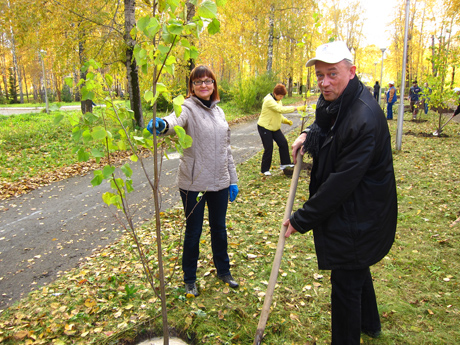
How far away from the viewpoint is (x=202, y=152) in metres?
3.08

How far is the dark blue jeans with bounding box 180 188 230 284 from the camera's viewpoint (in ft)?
10.3

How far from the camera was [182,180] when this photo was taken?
10.3 ft

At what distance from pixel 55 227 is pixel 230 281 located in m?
3.51

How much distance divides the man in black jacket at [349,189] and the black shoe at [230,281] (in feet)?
4.66

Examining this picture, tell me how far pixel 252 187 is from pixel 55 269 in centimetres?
419

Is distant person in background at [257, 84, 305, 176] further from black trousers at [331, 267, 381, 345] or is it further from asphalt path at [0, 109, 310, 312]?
black trousers at [331, 267, 381, 345]

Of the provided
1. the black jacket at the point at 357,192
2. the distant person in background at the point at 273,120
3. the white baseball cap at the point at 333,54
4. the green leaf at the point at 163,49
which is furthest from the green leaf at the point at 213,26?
the distant person in background at the point at 273,120

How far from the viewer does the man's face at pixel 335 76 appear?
2.14 metres

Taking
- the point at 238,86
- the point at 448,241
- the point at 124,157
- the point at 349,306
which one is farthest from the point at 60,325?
the point at 238,86

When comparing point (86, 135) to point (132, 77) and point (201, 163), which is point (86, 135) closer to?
point (201, 163)

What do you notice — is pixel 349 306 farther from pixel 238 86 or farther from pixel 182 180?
pixel 238 86

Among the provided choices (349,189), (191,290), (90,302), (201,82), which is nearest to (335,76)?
(349,189)

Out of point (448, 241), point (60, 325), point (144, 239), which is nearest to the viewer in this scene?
point (60, 325)

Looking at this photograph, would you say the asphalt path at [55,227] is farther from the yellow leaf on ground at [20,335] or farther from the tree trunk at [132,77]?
the tree trunk at [132,77]
